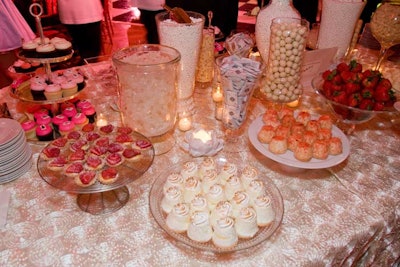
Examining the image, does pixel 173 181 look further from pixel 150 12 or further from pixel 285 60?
pixel 150 12

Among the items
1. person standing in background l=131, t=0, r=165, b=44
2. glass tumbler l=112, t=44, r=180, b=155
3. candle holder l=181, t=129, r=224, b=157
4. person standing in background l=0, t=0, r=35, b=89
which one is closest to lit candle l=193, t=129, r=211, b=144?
candle holder l=181, t=129, r=224, b=157

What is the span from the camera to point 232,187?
3.02ft

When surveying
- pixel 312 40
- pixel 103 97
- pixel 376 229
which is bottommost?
pixel 376 229

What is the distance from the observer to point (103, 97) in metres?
1.56

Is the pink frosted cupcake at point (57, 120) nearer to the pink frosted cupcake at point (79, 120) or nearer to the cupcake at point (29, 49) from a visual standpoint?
the pink frosted cupcake at point (79, 120)

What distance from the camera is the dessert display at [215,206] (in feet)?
2.64

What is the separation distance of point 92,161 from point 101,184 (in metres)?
0.08

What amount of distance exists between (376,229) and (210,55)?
1011 mm

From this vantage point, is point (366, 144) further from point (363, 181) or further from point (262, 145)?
point (262, 145)

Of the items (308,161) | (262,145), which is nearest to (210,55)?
(262,145)

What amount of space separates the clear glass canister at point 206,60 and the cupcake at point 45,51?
619 millimetres

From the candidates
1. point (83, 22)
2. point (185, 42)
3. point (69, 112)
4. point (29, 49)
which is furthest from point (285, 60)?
point (83, 22)

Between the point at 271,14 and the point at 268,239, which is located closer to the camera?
the point at 268,239

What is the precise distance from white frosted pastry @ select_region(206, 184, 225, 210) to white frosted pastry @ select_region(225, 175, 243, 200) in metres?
0.03
